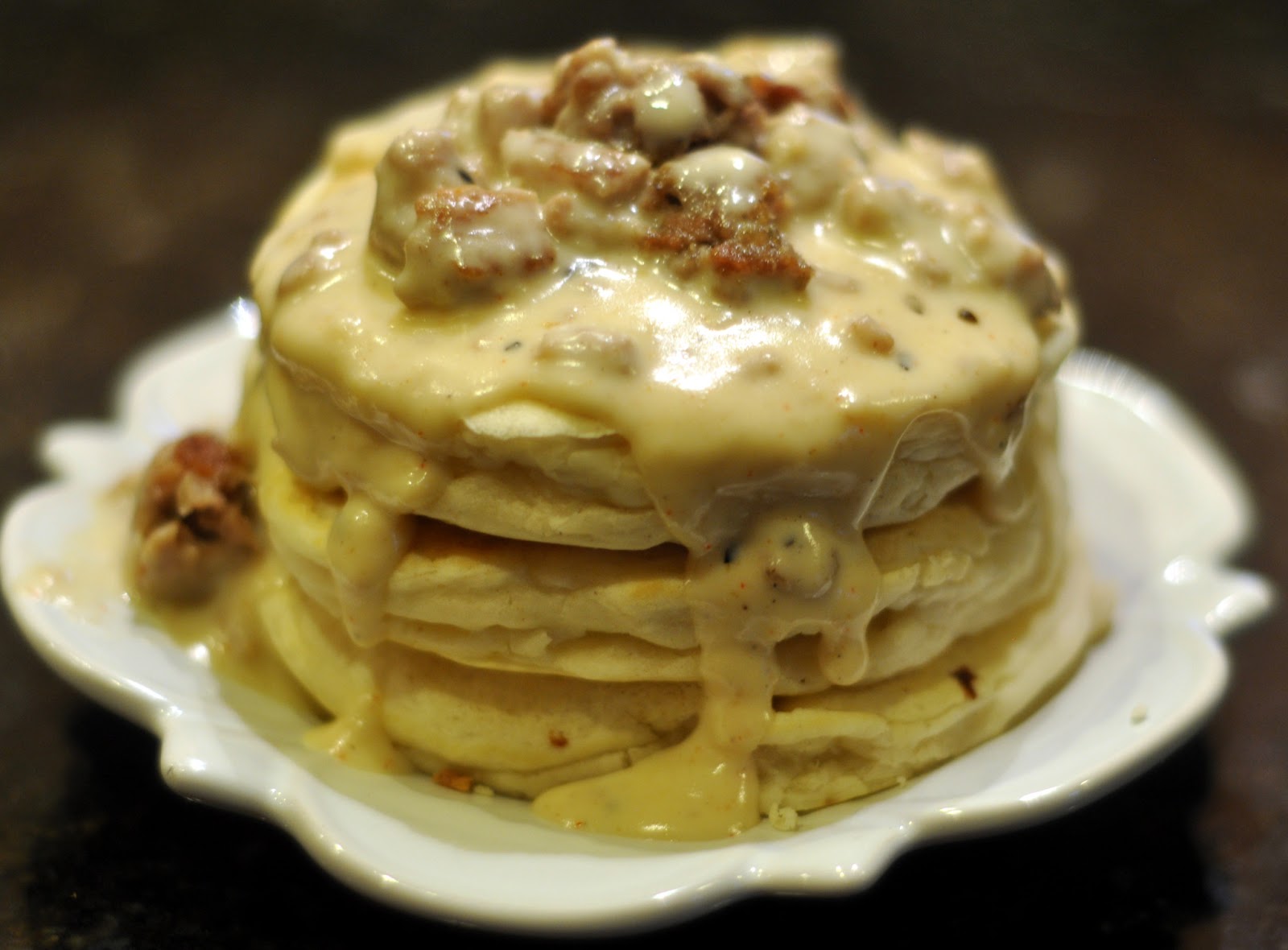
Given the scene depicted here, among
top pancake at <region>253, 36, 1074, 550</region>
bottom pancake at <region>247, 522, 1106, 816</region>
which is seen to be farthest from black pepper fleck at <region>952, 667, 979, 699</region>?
top pancake at <region>253, 36, 1074, 550</region>

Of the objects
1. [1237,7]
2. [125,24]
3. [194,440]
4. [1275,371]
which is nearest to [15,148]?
[125,24]

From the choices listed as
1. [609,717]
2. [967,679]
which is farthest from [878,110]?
[609,717]

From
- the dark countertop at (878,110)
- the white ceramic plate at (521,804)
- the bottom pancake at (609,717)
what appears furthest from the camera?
the dark countertop at (878,110)

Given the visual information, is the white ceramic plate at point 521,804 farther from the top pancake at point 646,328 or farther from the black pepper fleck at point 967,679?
the top pancake at point 646,328

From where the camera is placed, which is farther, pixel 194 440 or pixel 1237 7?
pixel 1237 7

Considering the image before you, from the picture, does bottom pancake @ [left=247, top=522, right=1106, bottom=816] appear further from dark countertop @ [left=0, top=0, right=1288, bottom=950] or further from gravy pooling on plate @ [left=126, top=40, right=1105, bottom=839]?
dark countertop @ [left=0, top=0, right=1288, bottom=950]

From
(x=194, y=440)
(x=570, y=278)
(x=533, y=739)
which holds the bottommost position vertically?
(x=533, y=739)

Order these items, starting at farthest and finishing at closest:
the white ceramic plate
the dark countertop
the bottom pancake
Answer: the dark countertop, the bottom pancake, the white ceramic plate

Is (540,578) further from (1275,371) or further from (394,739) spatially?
(1275,371)

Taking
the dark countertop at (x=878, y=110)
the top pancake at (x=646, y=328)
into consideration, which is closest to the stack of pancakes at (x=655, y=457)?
the top pancake at (x=646, y=328)
